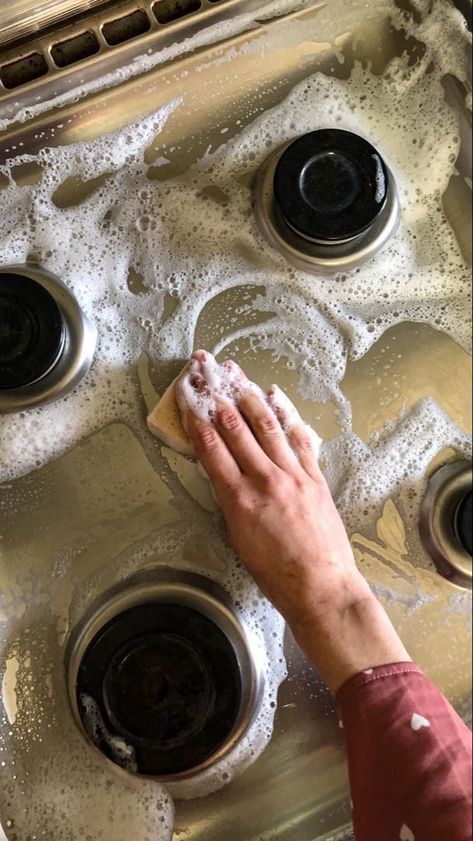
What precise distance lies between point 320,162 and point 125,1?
323 millimetres

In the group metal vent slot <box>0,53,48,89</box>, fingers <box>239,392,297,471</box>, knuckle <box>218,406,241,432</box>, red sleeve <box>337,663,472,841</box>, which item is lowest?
red sleeve <box>337,663,472,841</box>

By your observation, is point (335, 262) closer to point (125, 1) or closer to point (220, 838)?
point (125, 1)

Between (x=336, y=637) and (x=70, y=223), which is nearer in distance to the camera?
(x=336, y=637)

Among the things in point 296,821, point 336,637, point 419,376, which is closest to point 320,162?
point 419,376

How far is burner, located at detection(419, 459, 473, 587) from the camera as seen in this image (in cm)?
91

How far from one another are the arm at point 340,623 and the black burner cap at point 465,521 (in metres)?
0.13

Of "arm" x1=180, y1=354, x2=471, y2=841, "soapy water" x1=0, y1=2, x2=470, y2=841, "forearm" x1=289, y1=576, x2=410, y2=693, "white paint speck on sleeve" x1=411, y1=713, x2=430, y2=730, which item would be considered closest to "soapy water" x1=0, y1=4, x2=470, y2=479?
"soapy water" x1=0, y1=2, x2=470, y2=841

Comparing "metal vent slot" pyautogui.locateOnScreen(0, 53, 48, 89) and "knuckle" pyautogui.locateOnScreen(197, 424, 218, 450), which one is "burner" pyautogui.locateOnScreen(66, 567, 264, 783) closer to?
"knuckle" pyautogui.locateOnScreen(197, 424, 218, 450)

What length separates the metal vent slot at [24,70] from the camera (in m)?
0.93

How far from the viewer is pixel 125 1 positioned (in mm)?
941

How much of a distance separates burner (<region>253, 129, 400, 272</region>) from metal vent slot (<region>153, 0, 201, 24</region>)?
0.22 metres

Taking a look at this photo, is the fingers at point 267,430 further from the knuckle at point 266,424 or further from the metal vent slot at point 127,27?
the metal vent slot at point 127,27

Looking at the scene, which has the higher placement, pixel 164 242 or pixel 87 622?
pixel 164 242

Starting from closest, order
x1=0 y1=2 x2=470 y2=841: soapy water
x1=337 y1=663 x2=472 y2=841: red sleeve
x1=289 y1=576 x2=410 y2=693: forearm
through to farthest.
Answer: x1=337 y1=663 x2=472 y2=841: red sleeve < x1=289 y1=576 x2=410 y2=693: forearm < x1=0 y1=2 x2=470 y2=841: soapy water
